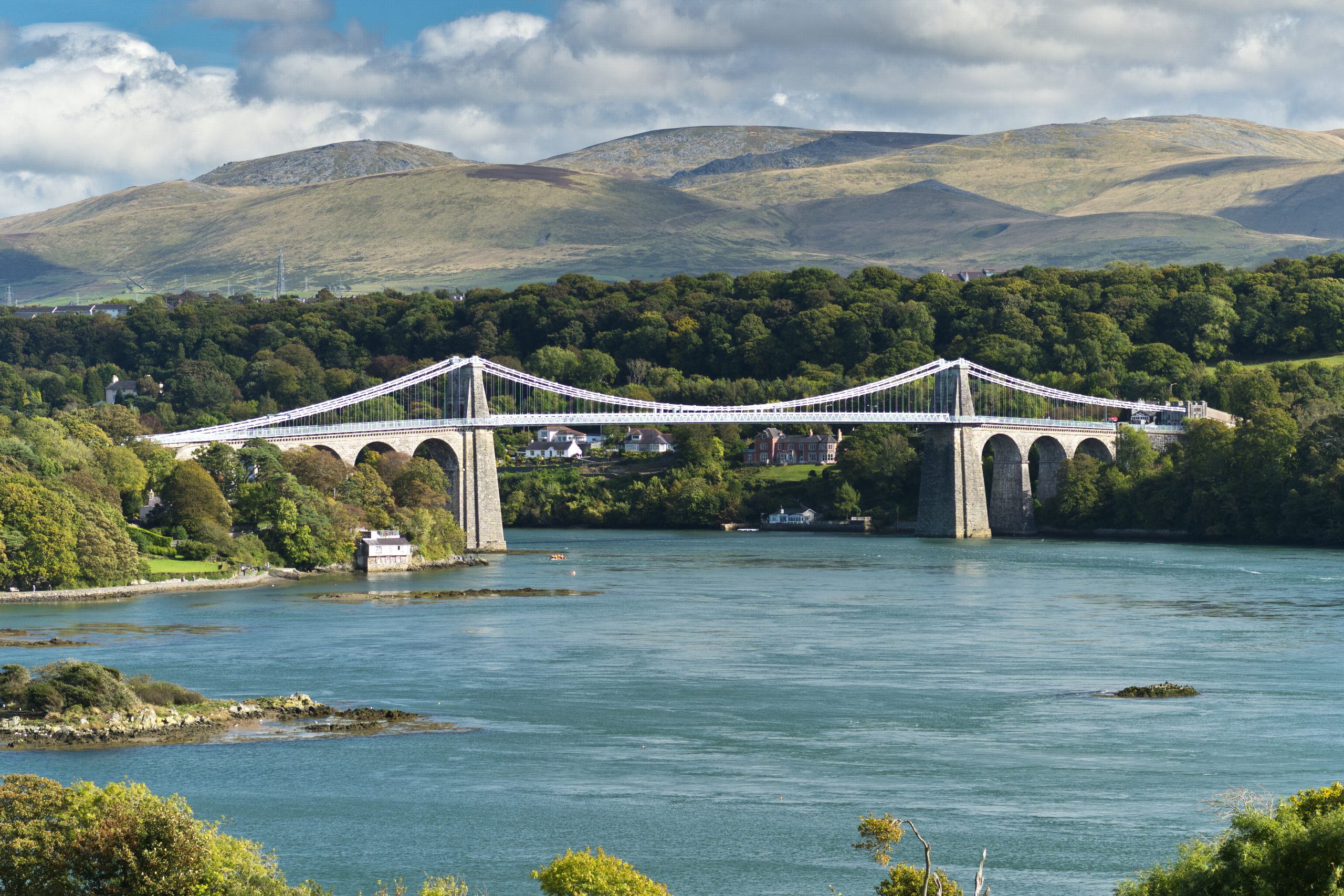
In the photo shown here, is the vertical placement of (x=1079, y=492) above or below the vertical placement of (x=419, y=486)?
below

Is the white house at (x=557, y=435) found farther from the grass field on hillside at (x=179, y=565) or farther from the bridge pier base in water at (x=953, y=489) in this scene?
the grass field on hillside at (x=179, y=565)

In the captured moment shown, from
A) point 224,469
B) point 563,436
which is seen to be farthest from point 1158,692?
point 563,436

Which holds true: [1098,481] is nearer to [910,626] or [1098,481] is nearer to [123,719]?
[910,626]

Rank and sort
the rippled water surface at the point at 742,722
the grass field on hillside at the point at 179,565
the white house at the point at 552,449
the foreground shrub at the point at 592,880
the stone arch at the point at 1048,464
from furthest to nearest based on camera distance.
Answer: the white house at the point at 552,449 → the stone arch at the point at 1048,464 → the grass field on hillside at the point at 179,565 → the rippled water surface at the point at 742,722 → the foreground shrub at the point at 592,880

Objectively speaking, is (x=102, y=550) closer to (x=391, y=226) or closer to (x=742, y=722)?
(x=742, y=722)

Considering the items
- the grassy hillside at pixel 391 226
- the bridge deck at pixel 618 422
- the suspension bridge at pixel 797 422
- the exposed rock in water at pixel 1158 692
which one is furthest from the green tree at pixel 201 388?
the grassy hillside at pixel 391 226

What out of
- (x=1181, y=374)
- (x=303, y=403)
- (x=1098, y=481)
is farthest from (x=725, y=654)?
(x=303, y=403)
